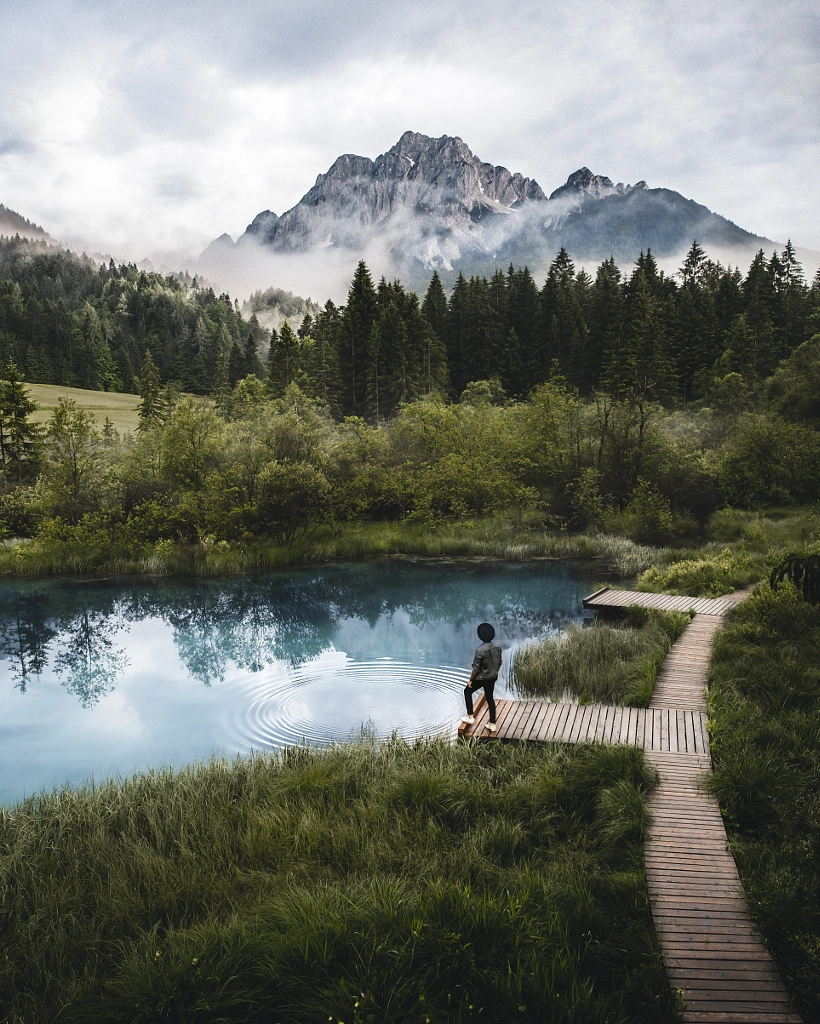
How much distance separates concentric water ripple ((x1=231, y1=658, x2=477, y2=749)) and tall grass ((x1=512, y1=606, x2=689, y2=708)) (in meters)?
1.51

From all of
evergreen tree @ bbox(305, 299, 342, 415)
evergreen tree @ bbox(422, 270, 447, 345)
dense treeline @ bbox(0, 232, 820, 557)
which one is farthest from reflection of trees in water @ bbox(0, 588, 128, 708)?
evergreen tree @ bbox(422, 270, 447, 345)

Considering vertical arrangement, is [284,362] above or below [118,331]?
below

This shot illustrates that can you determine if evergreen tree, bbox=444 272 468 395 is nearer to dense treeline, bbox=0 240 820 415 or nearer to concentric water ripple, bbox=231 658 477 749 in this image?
dense treeline, bbox=0 240 820 415

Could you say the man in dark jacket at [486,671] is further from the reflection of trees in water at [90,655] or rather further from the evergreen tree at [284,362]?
the evergreen tree at [284,362]

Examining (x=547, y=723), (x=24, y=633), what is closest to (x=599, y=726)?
(x=547, y=723)

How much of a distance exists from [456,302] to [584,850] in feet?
206

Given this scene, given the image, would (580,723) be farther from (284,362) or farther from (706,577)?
(284,362)

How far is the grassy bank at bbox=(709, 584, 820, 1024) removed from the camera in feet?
15.1

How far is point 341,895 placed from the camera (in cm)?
510

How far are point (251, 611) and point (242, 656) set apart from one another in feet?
13.4

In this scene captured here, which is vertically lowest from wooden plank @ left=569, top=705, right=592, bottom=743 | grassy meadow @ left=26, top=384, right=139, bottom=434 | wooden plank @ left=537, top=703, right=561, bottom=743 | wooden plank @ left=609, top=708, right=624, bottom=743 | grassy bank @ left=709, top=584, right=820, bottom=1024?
wooden plank @ left=537, top=703, right=561, bottom=743

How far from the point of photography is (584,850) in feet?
19.8

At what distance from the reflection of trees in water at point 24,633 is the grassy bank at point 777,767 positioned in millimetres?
13970

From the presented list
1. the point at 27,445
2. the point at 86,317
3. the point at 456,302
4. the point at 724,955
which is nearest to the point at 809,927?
the point at 724,955
